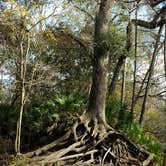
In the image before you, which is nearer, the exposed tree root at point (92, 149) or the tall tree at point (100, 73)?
the exposed tree root at point (92, 149)

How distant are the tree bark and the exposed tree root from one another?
42cm

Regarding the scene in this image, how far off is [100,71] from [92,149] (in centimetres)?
267

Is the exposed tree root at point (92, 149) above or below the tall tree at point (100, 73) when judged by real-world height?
below

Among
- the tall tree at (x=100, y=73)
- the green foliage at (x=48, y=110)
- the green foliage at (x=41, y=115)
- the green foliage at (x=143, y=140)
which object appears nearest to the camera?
the tall tree at (x=100, y=73)

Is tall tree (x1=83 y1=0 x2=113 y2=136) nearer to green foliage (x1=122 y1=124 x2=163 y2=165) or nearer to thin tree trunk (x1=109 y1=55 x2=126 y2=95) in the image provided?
green foliage (x1=122 y1=124 x2=163 y2=165)

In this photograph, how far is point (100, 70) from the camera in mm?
14609

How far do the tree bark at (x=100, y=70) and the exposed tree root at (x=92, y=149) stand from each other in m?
0.42

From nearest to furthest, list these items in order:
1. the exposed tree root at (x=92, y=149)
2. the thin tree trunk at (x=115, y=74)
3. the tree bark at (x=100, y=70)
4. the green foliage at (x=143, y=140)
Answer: the exposed tree root at (x=92, y=149)
the tree bark at (x=100, y=70)
the green foliage at (x=143, y=140)
the thin tree trunk at (x=115, y=74)

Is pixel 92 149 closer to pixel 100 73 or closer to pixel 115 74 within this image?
pixel 100 73

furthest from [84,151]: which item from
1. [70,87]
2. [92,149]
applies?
[70,87]

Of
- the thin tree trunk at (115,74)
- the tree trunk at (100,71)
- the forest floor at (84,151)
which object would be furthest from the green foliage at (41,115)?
the thin tree trunk at (115,74)

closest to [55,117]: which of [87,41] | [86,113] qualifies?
[86,113]

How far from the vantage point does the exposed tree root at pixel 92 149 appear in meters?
12.6

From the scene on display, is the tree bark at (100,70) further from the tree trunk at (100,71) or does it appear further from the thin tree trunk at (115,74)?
the thin tree trunk at (115,74)
